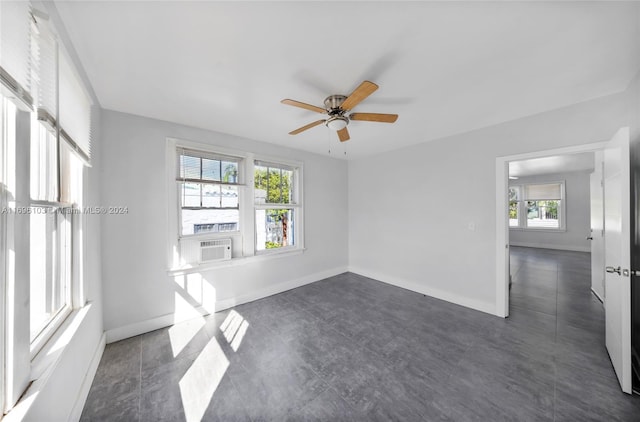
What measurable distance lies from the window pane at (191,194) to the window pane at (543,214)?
33.4ft

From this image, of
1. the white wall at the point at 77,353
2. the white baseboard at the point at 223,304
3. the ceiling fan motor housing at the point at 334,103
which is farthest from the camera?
the white baseboard at the point at 223,304

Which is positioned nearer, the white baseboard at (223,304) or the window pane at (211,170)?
the white baseboard at (223,304)

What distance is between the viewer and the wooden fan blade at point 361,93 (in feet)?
5.05

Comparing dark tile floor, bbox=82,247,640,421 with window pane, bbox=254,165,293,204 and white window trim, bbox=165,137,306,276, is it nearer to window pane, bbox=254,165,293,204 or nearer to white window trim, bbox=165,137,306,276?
white window trim, bbox=165,137,306,276

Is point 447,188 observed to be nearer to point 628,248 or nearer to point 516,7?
point 628,248

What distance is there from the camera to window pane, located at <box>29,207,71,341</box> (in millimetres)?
1171

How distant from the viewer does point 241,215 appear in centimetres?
336

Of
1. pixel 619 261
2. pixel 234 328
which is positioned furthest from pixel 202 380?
pixel 619 261

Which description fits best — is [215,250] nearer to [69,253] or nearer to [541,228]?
[69,253]

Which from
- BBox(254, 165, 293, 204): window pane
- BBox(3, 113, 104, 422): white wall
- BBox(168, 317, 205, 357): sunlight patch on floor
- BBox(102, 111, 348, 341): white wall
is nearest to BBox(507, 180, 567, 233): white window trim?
BBox(254, 165, 293, 204): window pane

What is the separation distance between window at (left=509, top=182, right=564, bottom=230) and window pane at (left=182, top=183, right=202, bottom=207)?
1002 centimetres

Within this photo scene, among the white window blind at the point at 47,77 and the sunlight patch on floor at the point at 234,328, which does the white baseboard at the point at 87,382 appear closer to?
the sunlight patch on floor at the point at 234,328

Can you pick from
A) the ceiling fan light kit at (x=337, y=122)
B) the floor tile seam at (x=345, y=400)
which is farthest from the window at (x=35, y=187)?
the ceiling fan light kit at (x=337, y=122)

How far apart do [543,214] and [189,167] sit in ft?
34.4
